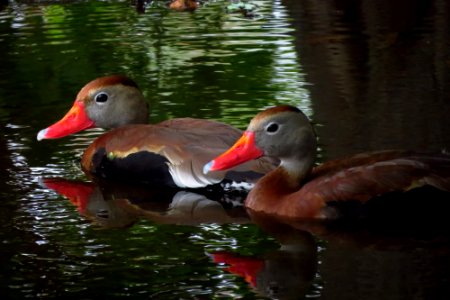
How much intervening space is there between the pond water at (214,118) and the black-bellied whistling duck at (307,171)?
5.9 inches

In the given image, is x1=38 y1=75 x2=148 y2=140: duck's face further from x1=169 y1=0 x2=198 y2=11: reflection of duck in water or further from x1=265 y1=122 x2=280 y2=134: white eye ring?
x1=169 y1=0 x2=198 y2=11: reflection of duck in water

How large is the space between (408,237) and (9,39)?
758 cm

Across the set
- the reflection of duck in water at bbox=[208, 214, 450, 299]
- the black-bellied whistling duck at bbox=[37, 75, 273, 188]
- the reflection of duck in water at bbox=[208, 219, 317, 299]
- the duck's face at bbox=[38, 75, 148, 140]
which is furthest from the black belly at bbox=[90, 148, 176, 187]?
the reflection of duck in water at bbox=[208, 219, 317, 299]

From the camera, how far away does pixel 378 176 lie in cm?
729

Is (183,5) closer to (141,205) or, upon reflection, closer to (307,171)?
(141,205)

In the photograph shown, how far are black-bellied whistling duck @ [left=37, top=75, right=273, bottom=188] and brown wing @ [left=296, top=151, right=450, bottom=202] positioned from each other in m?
0.73

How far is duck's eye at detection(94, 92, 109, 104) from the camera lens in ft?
29.7

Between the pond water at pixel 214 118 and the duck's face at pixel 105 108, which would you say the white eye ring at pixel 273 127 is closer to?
the pond water at pixel 214 118

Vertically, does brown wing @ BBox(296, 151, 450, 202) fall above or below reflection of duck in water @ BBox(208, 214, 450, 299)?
above

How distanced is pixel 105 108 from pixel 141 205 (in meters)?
1.25

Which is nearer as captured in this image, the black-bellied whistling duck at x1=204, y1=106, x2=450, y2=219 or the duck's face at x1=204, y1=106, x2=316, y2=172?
the black-bellied whistling duck at x1=204, y1=106, x2=450, y2=219

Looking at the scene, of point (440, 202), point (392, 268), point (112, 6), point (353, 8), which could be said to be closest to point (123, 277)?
point (392, 268)

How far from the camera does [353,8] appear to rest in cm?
1509

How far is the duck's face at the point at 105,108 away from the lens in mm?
9000
